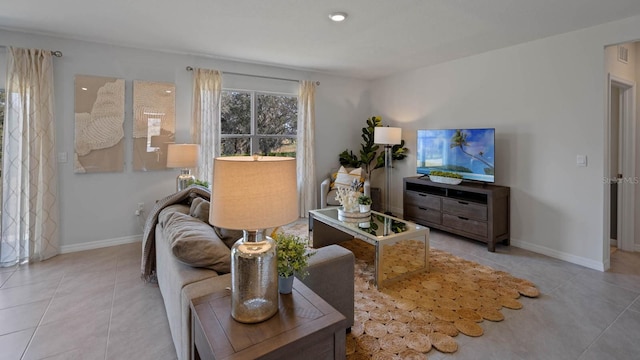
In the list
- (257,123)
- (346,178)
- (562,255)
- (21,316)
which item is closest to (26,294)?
(21,316)

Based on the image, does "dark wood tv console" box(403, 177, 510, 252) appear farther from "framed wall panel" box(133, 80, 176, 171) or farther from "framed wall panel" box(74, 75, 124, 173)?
"framed wall panel" box(74, 75, 124, 173)

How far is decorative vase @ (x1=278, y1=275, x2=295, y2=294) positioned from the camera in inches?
56.9

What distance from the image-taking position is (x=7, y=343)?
2.03 metres

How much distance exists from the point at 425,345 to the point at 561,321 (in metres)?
1.10

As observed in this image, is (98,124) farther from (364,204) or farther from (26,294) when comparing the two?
(364,204)

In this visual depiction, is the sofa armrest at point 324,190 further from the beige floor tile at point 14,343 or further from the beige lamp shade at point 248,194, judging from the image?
the beige lamp shade at point 248,194

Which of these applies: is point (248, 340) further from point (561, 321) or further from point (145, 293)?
point (561, 321)

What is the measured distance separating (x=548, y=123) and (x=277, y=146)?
371cm

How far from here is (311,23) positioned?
3160 millimetres

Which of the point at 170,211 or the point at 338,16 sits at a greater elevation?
the point at 338,16

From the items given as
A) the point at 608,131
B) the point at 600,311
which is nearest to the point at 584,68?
the point at 608,131

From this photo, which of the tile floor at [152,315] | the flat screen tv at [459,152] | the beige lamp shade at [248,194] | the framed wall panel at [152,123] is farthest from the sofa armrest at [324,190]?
the beige lamp shade at [248,194]

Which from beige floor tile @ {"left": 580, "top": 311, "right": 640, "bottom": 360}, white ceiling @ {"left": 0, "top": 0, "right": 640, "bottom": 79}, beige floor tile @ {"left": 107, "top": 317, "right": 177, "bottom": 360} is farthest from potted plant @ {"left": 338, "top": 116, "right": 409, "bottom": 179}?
beige floor tile @ {"left": 107, "top": 317, "right": 177, "bottom": 360}

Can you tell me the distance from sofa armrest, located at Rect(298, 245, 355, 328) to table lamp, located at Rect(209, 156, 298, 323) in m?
0.61
